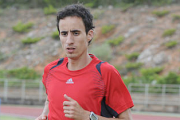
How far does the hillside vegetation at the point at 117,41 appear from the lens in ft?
78.5

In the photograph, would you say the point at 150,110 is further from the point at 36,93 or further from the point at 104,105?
the point at 104,105

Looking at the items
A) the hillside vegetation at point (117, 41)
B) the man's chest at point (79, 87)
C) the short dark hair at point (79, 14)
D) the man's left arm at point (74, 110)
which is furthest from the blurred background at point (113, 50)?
the man's left arm at point (74, 110)

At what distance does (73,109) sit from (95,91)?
1.03 ft

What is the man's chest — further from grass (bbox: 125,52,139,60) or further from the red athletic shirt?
grass (bbox: 125,52,139,60)

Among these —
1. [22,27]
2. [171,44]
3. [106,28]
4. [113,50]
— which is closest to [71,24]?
[171,44]

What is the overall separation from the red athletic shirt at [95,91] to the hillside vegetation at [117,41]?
1533cm

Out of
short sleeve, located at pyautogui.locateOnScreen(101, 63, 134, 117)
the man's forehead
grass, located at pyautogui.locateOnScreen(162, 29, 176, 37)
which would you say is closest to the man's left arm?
short sleeve, located at pyautogui.locateOnScreen(101, 63, 134, 117)

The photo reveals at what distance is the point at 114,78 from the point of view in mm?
2787

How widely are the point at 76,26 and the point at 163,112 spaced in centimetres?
1427

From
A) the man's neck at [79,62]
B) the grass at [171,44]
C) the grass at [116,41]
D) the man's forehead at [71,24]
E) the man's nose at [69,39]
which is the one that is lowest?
the man's neck at [79,62]

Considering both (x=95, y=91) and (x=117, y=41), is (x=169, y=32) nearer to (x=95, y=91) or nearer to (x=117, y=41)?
(x=117, y=41)

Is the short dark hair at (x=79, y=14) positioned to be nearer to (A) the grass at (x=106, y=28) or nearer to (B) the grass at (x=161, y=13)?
(A) the grass at (x=106, y=28)

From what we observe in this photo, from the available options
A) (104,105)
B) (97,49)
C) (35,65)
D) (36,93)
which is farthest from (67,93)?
(35,65)

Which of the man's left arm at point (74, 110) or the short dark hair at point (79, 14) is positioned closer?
the man's left arm at point (74, 110)
